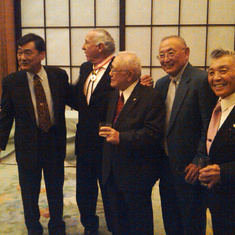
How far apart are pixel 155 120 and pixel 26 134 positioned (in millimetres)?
873

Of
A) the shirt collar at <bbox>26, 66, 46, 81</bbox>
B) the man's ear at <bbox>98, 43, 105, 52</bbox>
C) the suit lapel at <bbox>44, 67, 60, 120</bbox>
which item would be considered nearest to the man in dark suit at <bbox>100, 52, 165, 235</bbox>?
the man's ear at <bbox>98, 43, 105, 52</bbox>

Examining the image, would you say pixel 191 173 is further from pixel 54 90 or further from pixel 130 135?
pixel 54 90

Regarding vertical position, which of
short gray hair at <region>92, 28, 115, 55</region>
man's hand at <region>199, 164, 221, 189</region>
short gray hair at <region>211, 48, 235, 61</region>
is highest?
short gray hair at <region>92, 28, 115, 55</region>

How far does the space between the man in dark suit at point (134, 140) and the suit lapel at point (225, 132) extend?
0.36 m

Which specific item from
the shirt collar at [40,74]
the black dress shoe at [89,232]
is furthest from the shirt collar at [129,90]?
the black dress shoe at [89,232]

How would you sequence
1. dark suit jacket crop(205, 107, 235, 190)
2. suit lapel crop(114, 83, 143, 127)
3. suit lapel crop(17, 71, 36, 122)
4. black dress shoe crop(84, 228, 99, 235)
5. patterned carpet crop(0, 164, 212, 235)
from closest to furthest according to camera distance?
dark suit jacket crop(205, 107, 235, 190)
suit lapel crop(114, 83, 143, 127)
suit lapel crop(17, 71, 36, 122)
black dress shoe crop(84, 228, 99, 235)
patterned carpet crop(0, 164, 212, 235)

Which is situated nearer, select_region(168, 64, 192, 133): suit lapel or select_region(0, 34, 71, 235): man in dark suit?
select_region(168, 64, 192, 133): suit lapel

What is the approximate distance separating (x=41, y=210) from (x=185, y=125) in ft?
5.33

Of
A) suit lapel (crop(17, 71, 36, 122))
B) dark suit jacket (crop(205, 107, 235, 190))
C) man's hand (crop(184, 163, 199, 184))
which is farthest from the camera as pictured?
suit lapel (crop(17, 71, 36, 122))

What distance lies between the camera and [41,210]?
2.71 meters

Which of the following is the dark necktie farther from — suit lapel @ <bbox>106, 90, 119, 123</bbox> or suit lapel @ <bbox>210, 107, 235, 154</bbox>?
suit lapel @ <bbox>210, 107, 235, 154</bbox>

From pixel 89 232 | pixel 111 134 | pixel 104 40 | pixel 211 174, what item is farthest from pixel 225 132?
pixel 89 232

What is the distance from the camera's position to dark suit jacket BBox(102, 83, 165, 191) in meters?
1.71

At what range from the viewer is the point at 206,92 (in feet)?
5.54
